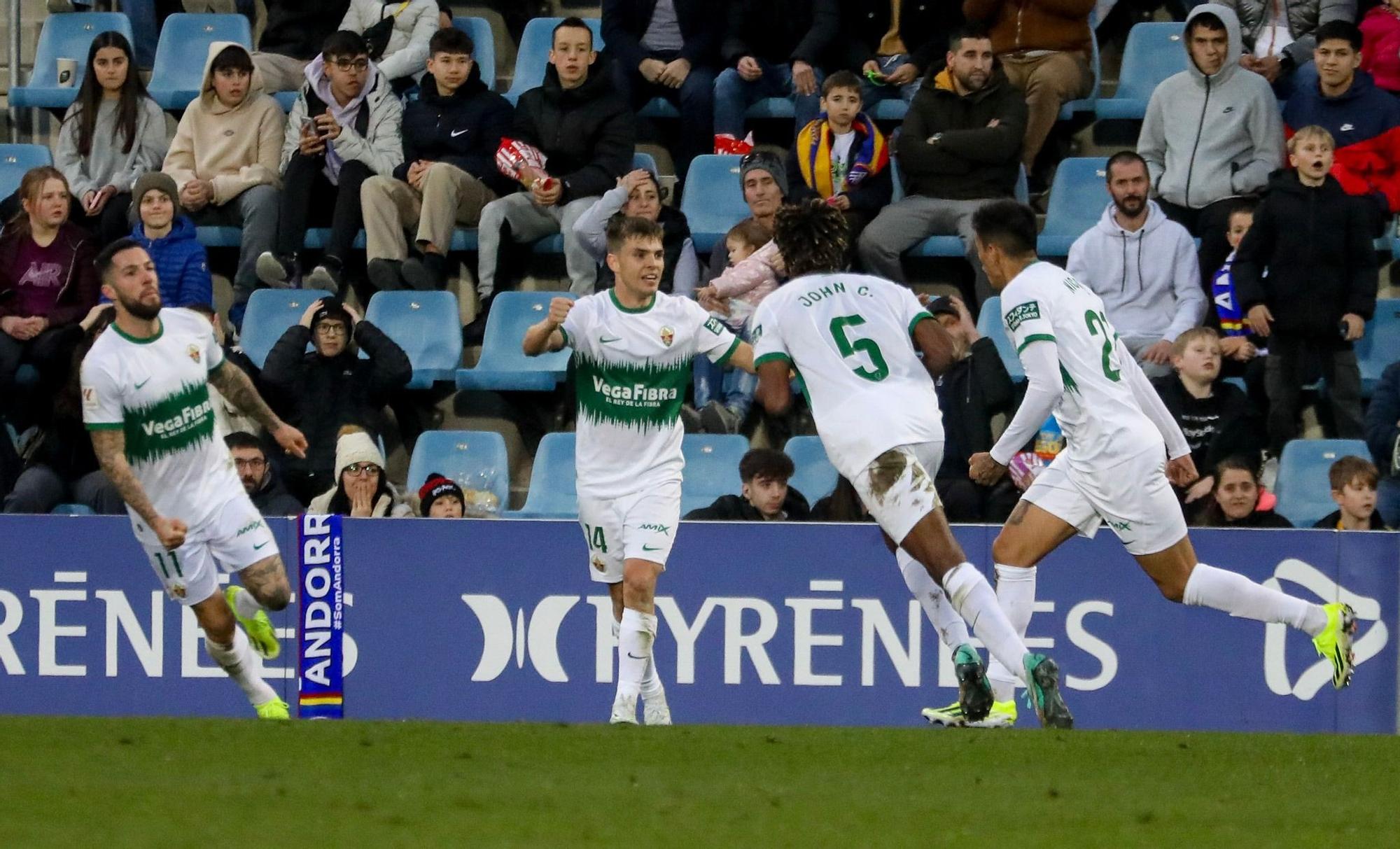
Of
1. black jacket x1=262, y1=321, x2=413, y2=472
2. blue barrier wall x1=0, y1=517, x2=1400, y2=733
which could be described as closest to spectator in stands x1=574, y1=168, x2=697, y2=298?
black jacket x1=262, y1=321, x2=413, y2=472

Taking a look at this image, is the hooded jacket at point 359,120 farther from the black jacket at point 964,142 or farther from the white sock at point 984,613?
the white sock at point 984,613

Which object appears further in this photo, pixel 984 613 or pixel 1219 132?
pixel 1219 132

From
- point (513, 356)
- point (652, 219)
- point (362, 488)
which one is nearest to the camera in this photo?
point (362, 488)

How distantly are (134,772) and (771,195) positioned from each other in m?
6.34

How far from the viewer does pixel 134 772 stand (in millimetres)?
6746

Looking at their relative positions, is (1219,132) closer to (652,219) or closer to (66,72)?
(652,219)

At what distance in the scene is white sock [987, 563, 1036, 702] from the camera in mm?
8531

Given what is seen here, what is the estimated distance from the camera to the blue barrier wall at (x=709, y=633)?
1023 centimetres

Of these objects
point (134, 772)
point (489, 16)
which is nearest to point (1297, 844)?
point (134, 772)

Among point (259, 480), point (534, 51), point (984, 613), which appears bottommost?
point (984, 613)

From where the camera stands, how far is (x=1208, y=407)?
1126 centimetres

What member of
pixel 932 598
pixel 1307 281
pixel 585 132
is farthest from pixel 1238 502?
pixel 585 132

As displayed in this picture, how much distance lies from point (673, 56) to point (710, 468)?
3.43 m

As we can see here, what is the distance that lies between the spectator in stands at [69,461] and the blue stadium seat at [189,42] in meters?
2.84
